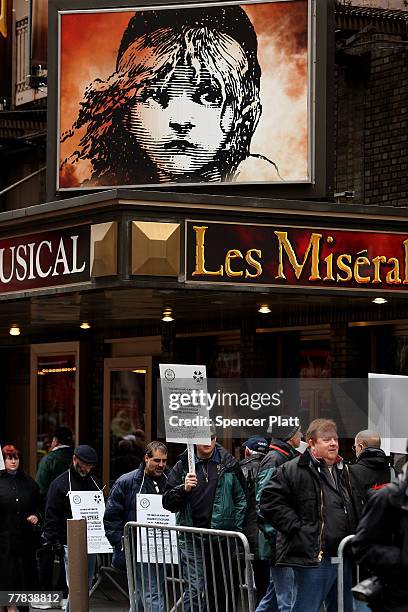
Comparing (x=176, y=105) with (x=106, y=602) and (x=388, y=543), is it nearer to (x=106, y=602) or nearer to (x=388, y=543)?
(x=106, y=602)

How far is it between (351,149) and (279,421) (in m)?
6.52

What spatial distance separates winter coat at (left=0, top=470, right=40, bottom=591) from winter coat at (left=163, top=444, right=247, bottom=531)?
2624mm

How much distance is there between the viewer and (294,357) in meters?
20.2

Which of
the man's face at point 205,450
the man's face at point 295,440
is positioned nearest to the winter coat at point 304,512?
the man's face at point 205,450

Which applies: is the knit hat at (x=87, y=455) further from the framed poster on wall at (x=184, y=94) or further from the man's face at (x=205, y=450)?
the framed poster on wall at (x=184, y=94)

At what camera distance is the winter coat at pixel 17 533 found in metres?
14.8

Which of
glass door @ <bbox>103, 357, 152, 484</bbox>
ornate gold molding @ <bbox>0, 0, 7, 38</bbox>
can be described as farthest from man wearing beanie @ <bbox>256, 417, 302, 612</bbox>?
ornate gold molding @ <bbox>0, 0, 7, 38</bbox>

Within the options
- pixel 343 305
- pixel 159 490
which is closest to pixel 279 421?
pixel 159 490

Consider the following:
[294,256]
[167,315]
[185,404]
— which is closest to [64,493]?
[185,404]

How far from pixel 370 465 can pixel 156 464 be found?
2.02 metres

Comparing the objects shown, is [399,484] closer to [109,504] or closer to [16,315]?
[109,504]

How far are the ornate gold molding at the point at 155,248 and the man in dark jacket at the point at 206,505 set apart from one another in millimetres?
2808

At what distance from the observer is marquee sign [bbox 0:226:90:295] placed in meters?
15.9

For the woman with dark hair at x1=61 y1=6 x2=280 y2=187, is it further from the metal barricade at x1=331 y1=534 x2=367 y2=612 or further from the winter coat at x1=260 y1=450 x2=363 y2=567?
the metal barricade at x1=331 y1=534 x2=367 y2=612
